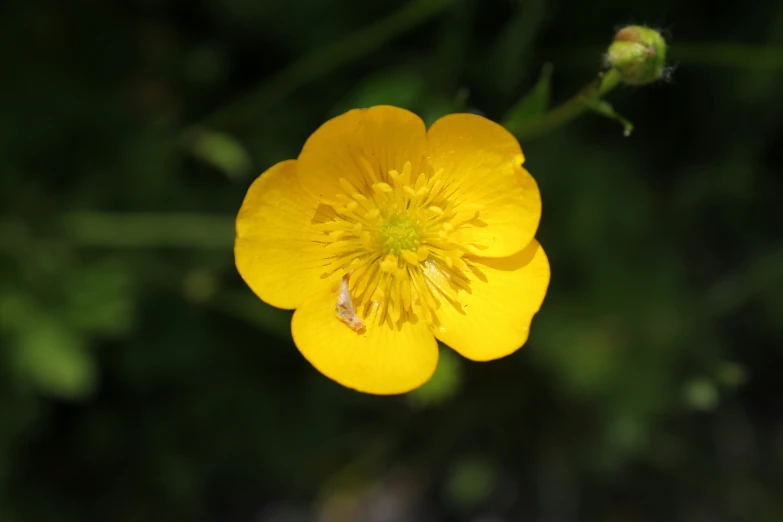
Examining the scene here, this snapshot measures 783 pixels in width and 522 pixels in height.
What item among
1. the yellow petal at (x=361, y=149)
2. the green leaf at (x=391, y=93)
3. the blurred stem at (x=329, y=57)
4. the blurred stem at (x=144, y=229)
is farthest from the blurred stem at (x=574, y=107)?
the blurred stem at (x=144, y=229)

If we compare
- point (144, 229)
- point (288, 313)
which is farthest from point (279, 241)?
point (144, 229)

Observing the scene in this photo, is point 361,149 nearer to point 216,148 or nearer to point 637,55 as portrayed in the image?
point 637,55

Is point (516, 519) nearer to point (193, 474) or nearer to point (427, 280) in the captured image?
point (193, 474)

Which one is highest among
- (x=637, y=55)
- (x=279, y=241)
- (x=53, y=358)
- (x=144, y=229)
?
(x=637, y=55)

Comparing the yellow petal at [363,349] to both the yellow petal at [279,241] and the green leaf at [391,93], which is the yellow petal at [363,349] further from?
the green leaf at [391,93]

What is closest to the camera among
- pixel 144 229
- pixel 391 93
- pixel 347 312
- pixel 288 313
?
pixel 347 312

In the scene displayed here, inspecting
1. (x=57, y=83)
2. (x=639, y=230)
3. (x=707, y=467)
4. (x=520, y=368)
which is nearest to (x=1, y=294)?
(x=57, y=83)

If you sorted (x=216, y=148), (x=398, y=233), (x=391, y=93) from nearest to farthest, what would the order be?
(x=398, y=233) < (x=391, y=93) < (x=216, y=148)

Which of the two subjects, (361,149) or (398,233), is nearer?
(361,149)
